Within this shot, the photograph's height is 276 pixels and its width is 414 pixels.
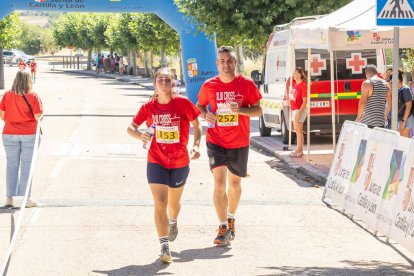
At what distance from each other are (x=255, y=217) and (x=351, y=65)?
9.83 m

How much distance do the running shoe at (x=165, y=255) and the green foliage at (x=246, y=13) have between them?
1851cm

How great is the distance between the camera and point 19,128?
1202 cm

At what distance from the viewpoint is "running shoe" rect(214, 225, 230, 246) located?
375 inches

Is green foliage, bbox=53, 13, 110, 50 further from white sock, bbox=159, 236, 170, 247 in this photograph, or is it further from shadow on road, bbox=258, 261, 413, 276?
shadow on road, bbox=258, 261, 413, 276

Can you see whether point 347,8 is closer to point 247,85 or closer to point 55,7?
point 247,85

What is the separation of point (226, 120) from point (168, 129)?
1.00 metres

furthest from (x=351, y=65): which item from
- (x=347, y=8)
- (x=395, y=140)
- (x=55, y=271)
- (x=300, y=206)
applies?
(x=55, y=271)

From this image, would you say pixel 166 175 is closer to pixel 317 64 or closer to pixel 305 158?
pixel 305 158

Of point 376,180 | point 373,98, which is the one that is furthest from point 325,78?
point 376,180

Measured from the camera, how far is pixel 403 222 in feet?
30.3

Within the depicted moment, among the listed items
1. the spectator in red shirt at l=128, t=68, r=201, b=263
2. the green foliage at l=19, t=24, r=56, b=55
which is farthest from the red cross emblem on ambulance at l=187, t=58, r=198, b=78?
the green foliage at l=19, t=24, r=56, b=55

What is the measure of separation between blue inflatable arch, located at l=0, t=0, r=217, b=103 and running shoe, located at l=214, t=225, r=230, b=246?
22.3 m

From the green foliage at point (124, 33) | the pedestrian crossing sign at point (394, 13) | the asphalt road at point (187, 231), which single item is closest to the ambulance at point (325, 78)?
the asphalt road at point (187, 231)

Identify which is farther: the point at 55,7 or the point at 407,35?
the point at 55,7
